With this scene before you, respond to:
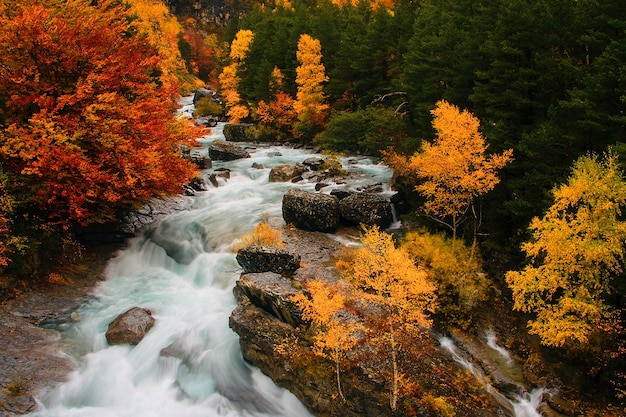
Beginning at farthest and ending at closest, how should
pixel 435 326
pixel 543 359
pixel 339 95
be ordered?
1. pixel 339 95
2. pixel 435 326
3. pixel 543 359

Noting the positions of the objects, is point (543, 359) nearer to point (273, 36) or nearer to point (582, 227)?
point (582, 227)

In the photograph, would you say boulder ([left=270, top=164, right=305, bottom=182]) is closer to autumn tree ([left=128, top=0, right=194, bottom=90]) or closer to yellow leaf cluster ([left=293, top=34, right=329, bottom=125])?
yellow leaf cluster ([left=293, top=34, right=329, bottom=125])

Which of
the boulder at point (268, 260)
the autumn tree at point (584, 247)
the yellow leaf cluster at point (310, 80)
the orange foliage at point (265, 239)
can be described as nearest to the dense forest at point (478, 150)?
the autumn tree at point (584, 247)

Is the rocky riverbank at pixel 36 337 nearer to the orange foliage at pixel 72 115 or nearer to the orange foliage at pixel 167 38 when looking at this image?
the orange foliage at pixel 72 115

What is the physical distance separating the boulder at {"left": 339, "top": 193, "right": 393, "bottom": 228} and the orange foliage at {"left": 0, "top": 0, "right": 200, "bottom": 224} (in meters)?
9.59

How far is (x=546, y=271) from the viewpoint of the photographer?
1177 centimetres

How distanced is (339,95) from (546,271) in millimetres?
33700

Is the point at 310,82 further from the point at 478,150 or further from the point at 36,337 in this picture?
the point at 36,337

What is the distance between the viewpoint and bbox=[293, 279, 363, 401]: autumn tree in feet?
37.2

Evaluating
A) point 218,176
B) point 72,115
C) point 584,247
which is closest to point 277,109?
point 218,176

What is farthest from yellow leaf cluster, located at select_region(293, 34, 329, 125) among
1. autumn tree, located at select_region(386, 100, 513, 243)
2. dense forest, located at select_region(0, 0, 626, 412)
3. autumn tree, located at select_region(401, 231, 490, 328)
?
autumn tree, located at select_region(401, 231, 490, 328)

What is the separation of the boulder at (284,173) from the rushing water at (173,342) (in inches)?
294

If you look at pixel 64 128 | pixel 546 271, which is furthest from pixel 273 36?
pixel 546 271

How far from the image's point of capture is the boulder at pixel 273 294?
13039mm
